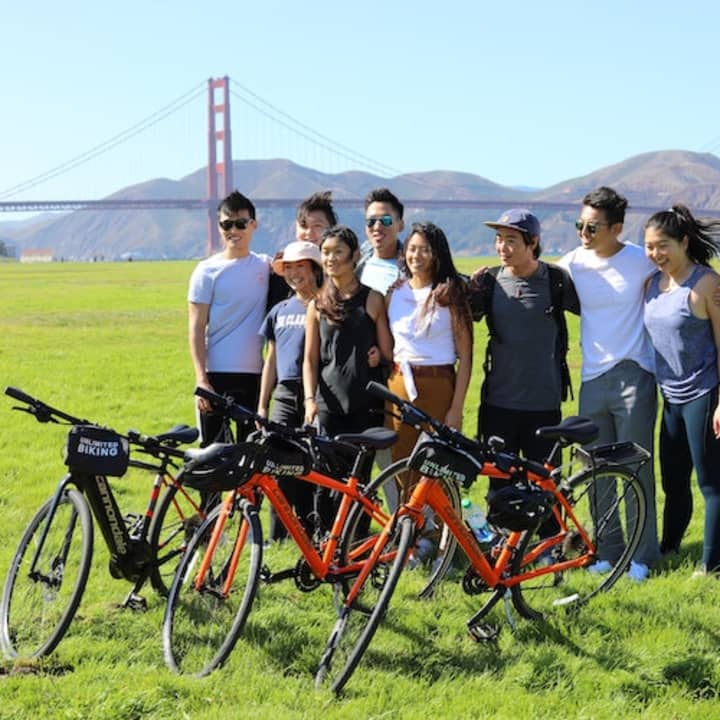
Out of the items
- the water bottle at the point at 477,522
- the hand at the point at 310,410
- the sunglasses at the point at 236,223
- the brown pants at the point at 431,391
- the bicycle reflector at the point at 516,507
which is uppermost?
the sunglasses at the point at 236,223

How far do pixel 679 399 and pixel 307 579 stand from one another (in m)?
2.22

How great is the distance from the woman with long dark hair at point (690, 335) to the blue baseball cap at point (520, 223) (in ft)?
1.89

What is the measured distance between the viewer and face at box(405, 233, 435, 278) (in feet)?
15.6

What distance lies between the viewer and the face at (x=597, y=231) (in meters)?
4.87

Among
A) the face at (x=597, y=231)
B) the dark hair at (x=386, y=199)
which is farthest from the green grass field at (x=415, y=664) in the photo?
the dark hair at (x=386, y=199)

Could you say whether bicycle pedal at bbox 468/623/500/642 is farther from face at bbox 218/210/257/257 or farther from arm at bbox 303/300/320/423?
face at bbox 218/210/257/257

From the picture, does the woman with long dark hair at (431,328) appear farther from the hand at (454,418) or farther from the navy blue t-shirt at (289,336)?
the navy blue t-shirt at (289,336)

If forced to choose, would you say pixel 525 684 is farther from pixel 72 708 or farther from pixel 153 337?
pixel 153 337

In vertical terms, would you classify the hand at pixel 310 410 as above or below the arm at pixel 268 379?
below

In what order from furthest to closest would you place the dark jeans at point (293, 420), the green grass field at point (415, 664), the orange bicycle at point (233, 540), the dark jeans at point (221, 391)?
the dark jeans at point (221, 391), the dark jeans at point (293, 420), the orange bicycle at point (233, 540), the green grass field at point (415, 664)

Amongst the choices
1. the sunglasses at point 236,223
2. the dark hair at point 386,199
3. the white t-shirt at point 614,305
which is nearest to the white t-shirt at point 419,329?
the dark hair at point 386,199

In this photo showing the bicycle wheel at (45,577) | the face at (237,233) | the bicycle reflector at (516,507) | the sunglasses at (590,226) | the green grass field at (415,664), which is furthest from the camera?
the face at (237,233)

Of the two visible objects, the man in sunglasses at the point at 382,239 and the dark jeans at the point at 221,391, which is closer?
the man in sunglasses at the point at 382,239

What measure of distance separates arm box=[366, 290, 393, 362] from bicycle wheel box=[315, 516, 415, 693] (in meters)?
1.27
